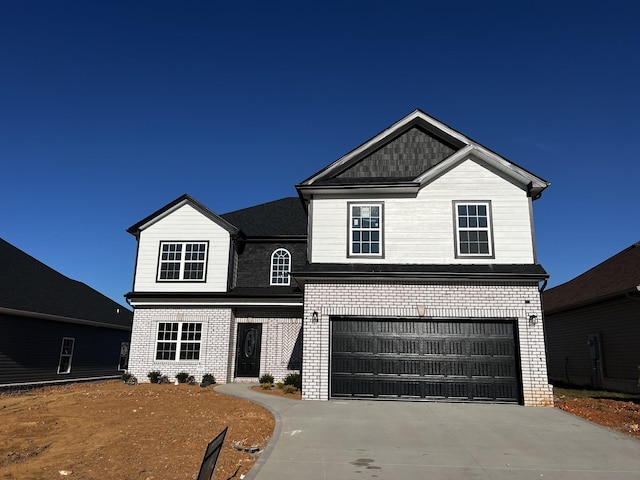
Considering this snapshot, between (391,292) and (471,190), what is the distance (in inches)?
165

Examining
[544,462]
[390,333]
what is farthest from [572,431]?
[390,333]

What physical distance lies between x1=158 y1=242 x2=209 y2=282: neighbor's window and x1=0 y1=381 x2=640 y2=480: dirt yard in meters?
5.38

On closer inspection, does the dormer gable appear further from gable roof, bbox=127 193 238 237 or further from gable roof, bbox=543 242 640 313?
gable roof, bbox=543 242 640 313

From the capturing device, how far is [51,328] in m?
19.8

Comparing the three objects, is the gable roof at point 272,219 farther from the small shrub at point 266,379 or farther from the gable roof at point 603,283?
the gable roof at point 603,283

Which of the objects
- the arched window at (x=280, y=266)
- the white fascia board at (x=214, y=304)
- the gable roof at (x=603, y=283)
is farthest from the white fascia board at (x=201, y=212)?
the gable roof at (x=603, y=283)

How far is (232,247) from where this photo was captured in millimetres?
19594

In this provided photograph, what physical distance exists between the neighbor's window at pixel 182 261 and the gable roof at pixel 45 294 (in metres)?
5.14

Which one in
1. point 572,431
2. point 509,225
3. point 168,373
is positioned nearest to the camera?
point 572,431

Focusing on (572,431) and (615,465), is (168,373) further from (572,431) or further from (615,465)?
(615,465)

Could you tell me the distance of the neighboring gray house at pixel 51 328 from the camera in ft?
57.5

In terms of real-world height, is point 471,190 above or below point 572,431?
above

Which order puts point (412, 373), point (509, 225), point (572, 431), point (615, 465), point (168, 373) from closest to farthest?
1. point (615, 465)
2. point (572, 431)
3. point (412, 373)
4. point (509, 225)
5. point (168, 373)

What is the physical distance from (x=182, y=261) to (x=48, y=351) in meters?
7.01
